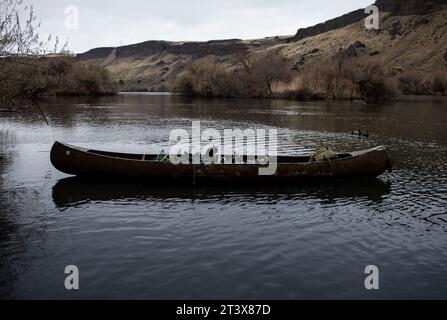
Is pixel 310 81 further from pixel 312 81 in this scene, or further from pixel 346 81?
pixel 346 81

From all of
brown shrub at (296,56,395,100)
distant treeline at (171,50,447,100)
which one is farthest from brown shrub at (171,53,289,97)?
brown shrub at (296,56,395,100)

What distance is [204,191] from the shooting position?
22.9 meters

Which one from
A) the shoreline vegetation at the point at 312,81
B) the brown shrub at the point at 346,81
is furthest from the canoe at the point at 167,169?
the brown shrub at the point at 346,81

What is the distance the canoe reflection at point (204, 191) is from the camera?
21.7 metres

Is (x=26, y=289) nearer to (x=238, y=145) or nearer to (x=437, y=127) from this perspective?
(x=238, y=145)

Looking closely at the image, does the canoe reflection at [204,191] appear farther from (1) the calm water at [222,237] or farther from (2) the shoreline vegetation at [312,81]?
(2) the shoreline vegetation at [312,81]

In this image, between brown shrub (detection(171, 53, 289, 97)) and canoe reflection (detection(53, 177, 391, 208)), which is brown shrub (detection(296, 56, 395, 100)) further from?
canoe reflection (detection(53, 177, 391, 208))

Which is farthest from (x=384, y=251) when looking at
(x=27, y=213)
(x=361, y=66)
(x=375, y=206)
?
(x=361, y=66)

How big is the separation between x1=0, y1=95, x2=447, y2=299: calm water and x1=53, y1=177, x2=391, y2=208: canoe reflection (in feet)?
0.18

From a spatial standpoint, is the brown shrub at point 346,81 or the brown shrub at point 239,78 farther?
the brown shrub at point 239,78

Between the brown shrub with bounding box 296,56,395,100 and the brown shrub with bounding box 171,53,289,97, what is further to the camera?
the brown shrub with bounding box 171,53,289,97

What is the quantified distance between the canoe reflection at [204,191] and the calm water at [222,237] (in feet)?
0.18

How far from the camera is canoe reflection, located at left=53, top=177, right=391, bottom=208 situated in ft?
71.2

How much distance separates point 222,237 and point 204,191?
668cm
